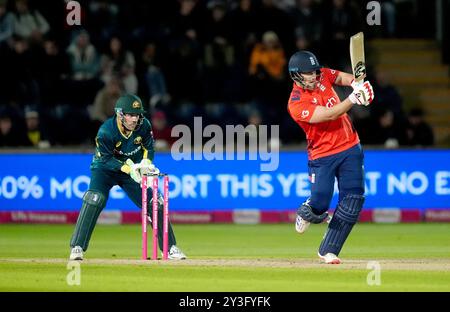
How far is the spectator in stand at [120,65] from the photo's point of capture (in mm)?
22312

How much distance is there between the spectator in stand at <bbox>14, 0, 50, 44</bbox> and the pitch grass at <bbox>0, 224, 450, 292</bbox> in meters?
4.55

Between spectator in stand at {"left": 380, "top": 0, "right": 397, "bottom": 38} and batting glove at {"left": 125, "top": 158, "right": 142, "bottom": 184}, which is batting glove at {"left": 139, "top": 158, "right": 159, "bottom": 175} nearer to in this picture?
batting glove at {"left": 125, "top": 158, "right": 142, "bottom": 184}

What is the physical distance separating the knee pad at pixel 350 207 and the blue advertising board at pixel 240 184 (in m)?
6.66

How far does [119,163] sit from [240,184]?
20.5 ft

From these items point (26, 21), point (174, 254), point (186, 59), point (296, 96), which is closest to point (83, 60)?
point (26, 21)

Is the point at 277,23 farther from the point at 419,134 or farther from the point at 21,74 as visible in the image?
the point at 21,74

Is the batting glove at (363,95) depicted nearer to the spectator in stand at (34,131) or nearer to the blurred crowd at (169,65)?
the blurred crowd at (169,65)

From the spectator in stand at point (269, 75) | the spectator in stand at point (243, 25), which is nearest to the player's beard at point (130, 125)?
the spectator in stand at point (269, 75)

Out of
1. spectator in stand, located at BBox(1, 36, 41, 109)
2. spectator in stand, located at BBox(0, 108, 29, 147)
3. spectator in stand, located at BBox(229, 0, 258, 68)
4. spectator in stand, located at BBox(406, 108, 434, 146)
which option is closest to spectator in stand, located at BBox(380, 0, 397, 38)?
spectator in stand, located at BBox(229, 0, 258, 68)

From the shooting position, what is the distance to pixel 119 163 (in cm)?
1403

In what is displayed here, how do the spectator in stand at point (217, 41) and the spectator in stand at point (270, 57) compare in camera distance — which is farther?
the spectator in stand at point (217, 41)

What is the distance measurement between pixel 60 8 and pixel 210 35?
287 cm
